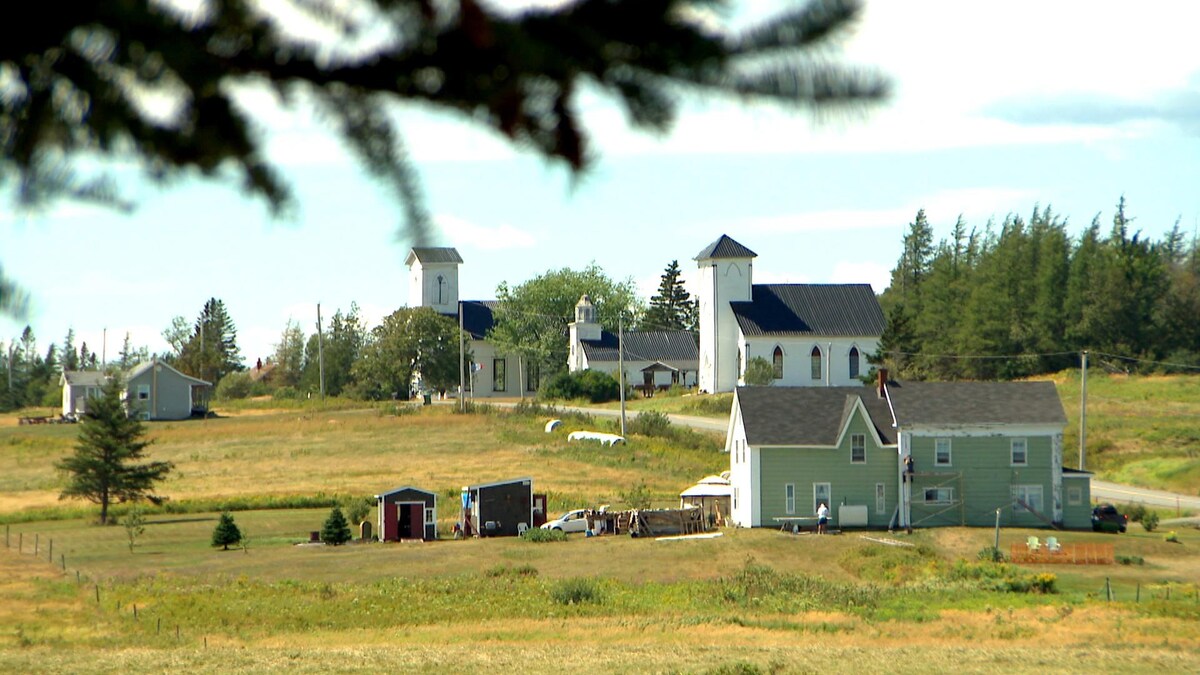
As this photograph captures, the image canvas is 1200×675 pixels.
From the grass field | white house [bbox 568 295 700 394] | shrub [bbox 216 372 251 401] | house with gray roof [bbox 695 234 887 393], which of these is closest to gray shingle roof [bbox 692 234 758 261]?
house with gray roof [bbox 695 234 887 393]

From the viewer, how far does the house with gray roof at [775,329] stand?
9356cm

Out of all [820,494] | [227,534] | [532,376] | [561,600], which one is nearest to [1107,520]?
[820,494]

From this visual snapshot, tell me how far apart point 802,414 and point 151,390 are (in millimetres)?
60566

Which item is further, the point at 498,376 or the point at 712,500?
the point at 498,376

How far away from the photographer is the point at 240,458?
7188 cm

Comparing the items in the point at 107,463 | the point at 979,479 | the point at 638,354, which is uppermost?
the point at 638,354

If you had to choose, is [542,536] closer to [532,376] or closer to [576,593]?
[576,593]

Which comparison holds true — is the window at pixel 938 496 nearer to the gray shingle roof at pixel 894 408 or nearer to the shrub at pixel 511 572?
the gray shingle roof at pixel 894 408

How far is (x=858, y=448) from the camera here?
49.9 m

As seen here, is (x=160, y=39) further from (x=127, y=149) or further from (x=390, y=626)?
(x=390, y=626)

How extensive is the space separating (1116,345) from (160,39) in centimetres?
11458

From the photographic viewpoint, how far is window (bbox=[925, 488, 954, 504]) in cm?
4931

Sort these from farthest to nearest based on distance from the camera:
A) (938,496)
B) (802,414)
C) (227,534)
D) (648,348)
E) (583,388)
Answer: (648,348)
(583,388)
(802,414)
(938,496)
(227,534)

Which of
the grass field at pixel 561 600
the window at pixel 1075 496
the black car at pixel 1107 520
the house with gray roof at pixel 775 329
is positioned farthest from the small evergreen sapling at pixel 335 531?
the house with gray roof at pixel 775 329
